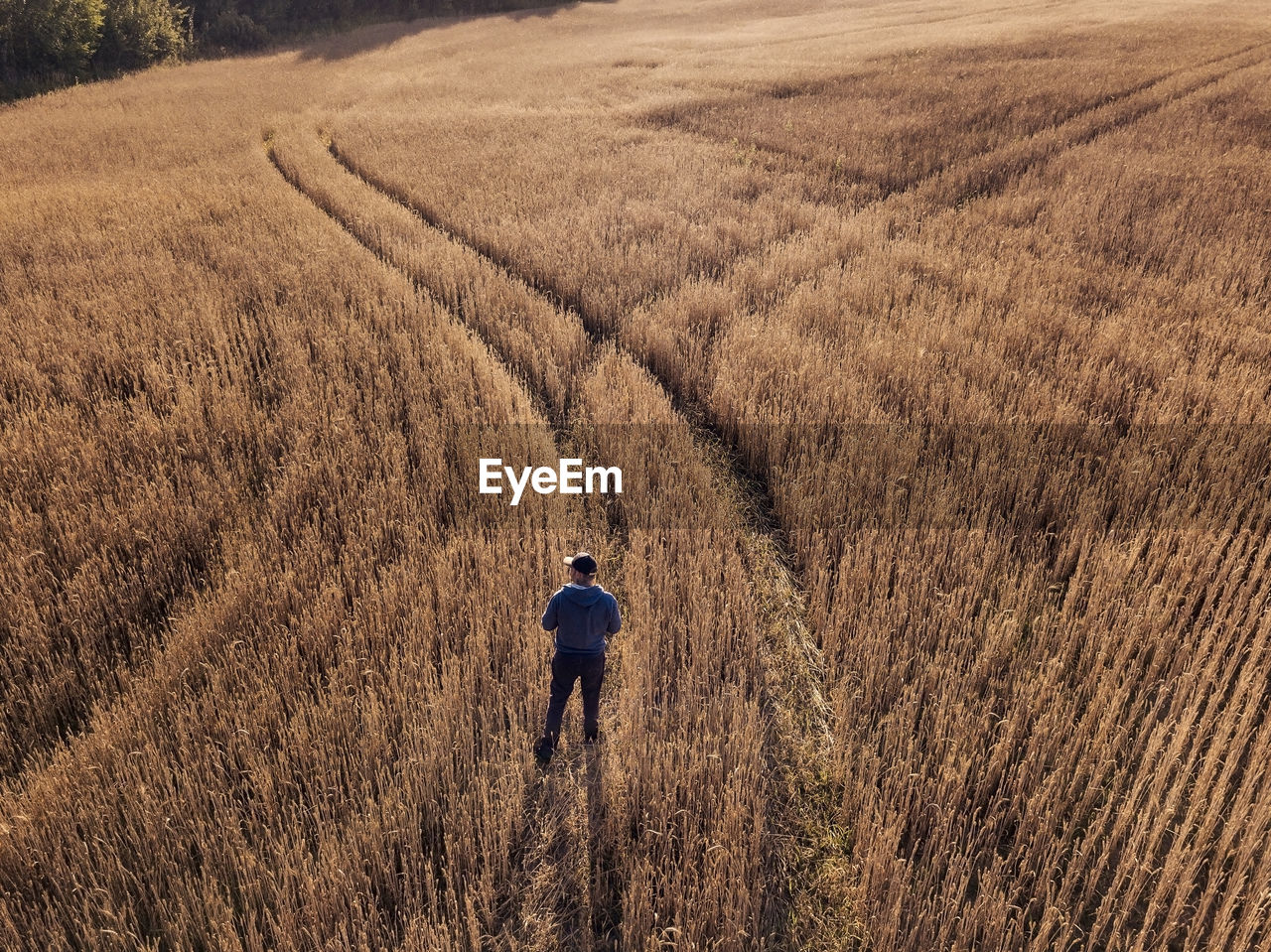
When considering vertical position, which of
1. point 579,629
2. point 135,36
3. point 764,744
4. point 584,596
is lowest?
point 764,744

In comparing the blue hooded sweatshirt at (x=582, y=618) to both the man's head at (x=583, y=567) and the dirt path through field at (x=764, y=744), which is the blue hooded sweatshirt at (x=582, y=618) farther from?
the dirt path through field at (x=764, y=744)

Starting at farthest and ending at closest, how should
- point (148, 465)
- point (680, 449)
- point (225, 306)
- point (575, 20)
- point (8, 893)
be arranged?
point (575, 20) < point (225, 306) < point (680, 449) < point (148, 465) < point (8, 893)

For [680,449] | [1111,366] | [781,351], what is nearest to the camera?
[680,449]

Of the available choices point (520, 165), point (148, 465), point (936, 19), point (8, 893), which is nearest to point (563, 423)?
point (148, 465)

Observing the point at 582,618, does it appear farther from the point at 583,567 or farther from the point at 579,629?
the point at 583,567

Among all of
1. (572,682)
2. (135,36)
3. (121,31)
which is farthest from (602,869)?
(135,36)

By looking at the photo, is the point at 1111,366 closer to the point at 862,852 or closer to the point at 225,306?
the point at 862,852

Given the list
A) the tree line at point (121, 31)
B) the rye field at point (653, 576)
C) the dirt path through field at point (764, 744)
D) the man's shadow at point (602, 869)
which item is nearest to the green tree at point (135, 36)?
the tree line at point (121, 31)
